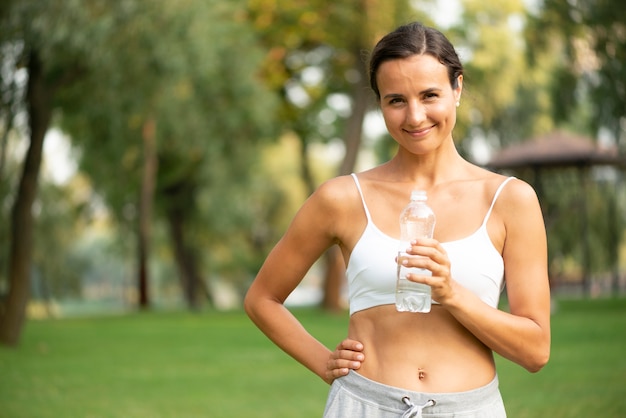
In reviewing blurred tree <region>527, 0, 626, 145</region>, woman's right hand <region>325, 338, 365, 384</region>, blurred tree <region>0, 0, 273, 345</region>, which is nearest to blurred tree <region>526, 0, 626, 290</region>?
blurred tree <region>527, 0, 626, 145</region>

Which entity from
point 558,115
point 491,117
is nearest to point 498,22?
point 491,117

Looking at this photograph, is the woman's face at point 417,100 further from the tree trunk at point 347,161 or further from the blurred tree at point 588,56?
the tree trunk at point 347,161

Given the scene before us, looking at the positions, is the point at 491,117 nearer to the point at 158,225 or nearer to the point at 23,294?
the point at 158,225

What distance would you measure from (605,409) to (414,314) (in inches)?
305

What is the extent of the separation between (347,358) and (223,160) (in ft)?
87.4

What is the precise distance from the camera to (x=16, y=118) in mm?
18234

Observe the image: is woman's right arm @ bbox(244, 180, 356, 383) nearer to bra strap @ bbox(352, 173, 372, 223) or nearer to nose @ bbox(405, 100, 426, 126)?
bra strap @ bbox(352, 173, 372, 223)

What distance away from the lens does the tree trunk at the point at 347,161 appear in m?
27.6

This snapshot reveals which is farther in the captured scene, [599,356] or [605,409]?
[599,356]

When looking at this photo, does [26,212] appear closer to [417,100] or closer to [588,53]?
[588,53]

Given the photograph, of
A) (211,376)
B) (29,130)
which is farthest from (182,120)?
(211,376)

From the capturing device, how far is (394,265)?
2701mm

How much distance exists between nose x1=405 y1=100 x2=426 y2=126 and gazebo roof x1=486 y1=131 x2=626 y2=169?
2339cm

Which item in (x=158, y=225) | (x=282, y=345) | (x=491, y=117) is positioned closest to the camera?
(x=282, y=345)
